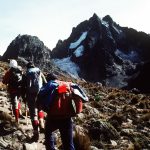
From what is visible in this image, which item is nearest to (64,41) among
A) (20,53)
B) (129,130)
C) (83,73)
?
A: (83,73)

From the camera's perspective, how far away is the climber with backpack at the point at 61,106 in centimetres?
771

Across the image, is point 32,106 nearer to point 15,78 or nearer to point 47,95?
point 15,78

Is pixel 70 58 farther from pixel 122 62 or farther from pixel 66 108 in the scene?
pixel 66 108

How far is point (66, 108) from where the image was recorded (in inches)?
304

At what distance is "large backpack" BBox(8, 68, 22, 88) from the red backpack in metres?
3.55

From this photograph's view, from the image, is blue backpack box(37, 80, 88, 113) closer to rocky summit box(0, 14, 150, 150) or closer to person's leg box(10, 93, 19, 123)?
rocky summit box(0, 14, 150, 150)

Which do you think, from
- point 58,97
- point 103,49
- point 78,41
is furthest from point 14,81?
point 78,41

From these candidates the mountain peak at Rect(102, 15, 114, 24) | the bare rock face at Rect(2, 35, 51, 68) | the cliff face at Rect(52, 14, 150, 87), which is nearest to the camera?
the bare rock face at Rect(2, 35, 51, 68)

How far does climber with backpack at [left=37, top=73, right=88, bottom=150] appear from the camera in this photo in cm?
771

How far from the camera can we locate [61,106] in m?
7.71

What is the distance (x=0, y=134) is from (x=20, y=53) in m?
101

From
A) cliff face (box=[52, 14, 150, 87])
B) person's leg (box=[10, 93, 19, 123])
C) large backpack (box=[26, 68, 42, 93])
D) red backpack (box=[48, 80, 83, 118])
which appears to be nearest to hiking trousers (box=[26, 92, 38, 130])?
large backpack (box=[26, 68, 42, 93])

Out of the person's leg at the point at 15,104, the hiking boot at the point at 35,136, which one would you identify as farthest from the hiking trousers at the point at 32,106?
the person's leg at the point at 15,104

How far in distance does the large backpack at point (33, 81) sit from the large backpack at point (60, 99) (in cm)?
226
